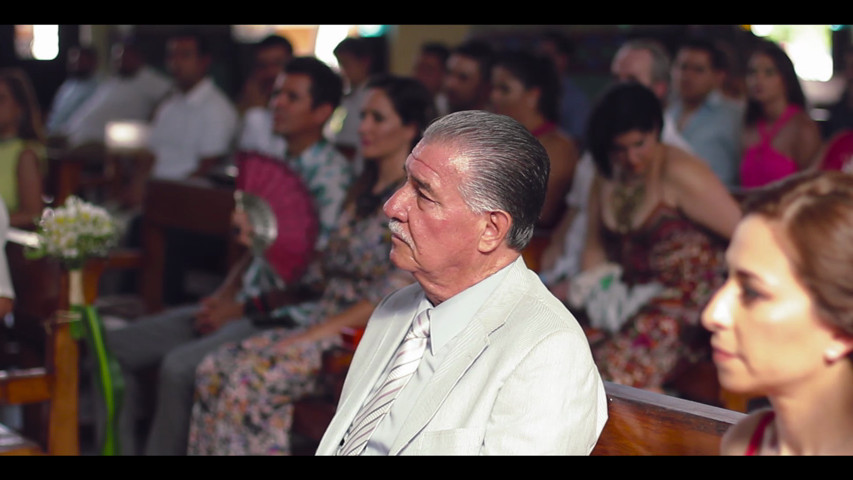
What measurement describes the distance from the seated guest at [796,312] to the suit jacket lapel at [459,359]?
58cm

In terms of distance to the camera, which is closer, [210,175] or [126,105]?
[210,175]

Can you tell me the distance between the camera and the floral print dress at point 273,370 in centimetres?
342

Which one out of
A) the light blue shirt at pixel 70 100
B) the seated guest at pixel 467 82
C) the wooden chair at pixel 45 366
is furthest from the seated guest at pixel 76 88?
the wooden chair at pixel 45 366

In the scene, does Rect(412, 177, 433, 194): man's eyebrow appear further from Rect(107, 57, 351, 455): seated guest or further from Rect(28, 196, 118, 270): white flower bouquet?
Rect(107, 57, 351, 455): seated guest

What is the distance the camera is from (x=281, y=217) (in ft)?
13.2

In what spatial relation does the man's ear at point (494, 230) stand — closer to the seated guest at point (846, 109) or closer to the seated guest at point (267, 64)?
the seated guest at point (846, 109)

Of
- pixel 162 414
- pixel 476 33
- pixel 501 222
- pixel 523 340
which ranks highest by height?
pixel 476 33

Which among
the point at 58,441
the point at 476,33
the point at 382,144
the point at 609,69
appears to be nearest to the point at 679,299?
the point at 382,144

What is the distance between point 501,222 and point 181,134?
239 inches

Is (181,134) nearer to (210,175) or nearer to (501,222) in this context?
(210,175)

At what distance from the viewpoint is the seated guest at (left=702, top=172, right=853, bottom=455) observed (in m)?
1.24

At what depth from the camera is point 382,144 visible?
3709 millimetres

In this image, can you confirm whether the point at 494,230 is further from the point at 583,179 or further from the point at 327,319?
the point at 583,179

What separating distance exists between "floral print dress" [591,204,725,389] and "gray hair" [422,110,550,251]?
1674 mm
